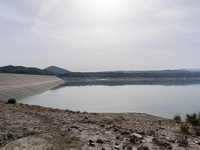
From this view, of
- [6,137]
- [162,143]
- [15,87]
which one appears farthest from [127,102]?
[15,87]

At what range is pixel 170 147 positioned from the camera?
3.67 meters

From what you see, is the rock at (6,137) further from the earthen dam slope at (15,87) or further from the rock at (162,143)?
the earthen dam slope at (15,87)

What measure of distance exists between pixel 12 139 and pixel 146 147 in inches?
140

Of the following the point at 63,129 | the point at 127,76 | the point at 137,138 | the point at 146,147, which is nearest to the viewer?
the point at 146,147

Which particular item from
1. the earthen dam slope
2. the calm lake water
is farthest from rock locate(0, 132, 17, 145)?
the earthen dam slope

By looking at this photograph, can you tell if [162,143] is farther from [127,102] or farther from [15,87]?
[15,87]

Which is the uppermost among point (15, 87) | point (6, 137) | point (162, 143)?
point (6, 137)

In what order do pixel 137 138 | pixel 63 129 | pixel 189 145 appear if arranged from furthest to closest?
pixel 63 129 → pixel 137 138 → pixel 189 145

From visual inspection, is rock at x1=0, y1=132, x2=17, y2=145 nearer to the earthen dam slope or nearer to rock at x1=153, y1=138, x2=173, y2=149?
rock at x1=153, y1=138, x2=173, y2=149

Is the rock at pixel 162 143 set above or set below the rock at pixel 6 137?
below

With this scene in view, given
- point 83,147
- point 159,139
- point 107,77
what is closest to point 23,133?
point 83,147

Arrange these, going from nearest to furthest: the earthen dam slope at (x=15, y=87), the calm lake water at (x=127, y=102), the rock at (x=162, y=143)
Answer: the rock at (x=162, y=143), the calm lake water at (x=127, y=102), the earthen dam slope at (x=15, y=87)

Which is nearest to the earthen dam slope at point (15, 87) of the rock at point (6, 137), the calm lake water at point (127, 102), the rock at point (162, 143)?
the calm lake water at point (127, 102)

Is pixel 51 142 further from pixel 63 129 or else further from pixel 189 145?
pixel 189 145
